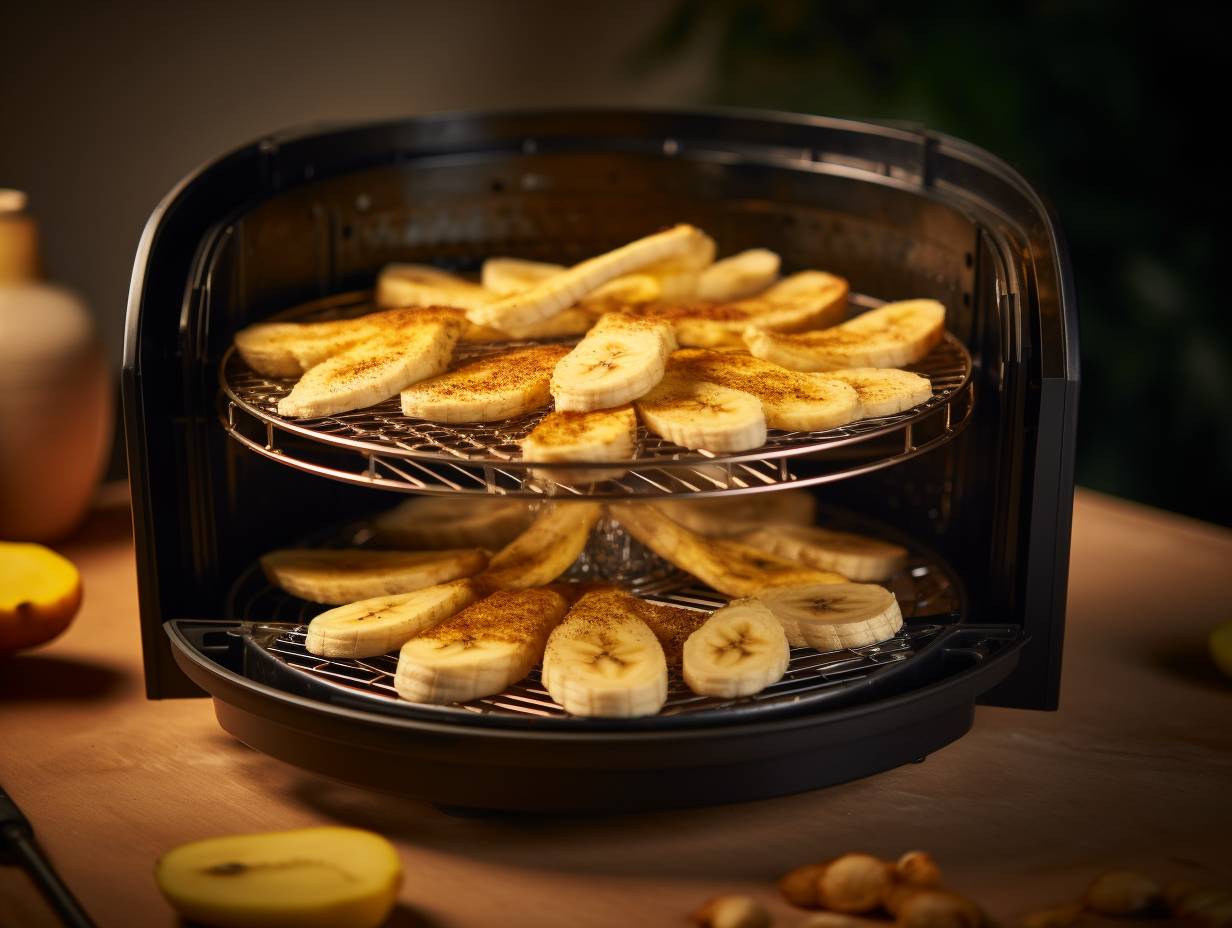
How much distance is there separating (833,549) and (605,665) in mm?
574

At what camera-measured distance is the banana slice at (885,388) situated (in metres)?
1.75

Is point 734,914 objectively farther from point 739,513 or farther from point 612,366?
point 739,513

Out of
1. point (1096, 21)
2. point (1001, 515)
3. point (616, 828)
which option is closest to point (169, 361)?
point (616, 828)

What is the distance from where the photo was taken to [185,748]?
182 centimetres

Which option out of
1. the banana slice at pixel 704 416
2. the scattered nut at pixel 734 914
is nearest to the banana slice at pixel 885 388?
the banana slice at pixel 704 416

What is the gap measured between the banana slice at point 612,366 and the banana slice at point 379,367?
0.18 meters

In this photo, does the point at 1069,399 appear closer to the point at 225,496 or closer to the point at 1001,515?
the point at 1001,515

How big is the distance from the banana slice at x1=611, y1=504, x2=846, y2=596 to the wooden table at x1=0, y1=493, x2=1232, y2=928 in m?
0.31

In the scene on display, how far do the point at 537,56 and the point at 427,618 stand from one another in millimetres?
1817

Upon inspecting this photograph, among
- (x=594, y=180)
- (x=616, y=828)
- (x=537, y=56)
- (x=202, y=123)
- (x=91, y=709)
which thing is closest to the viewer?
(x=616, y=828)

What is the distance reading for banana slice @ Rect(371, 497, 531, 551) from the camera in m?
2.16

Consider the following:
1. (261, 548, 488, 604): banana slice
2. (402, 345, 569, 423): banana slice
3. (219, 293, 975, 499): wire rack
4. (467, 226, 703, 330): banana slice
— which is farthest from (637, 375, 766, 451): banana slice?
(261, 548, 488, 604): banana slice

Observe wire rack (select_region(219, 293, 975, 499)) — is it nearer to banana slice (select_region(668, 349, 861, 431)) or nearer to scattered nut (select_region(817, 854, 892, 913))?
banana slice (select_region(668, 349, 861, 431))

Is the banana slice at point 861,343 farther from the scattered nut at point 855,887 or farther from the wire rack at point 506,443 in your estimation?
the scattered nut at point 855,887
